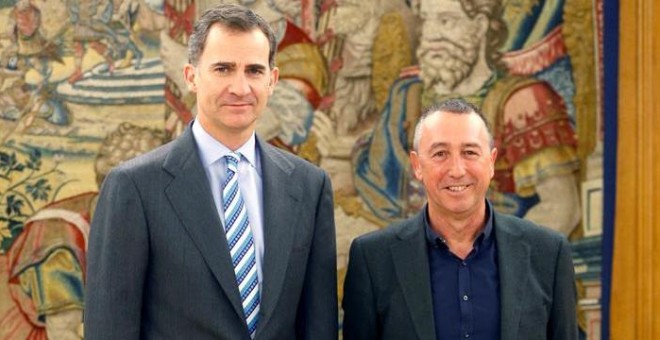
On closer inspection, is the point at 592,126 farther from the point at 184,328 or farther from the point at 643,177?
the point at 184,328

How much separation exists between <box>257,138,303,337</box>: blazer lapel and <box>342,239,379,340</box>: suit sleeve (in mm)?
273

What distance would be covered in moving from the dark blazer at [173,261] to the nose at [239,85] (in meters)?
0.19

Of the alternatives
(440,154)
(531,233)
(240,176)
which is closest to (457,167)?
(440,154)

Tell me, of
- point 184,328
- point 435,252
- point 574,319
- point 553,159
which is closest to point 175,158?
point 184,328

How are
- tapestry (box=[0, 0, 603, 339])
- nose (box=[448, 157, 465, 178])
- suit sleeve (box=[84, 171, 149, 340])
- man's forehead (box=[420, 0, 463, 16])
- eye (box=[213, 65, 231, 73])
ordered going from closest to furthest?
suit sleeve (box=[84, 171, 149, 340])
eye (box=[213, 65, 231, 73])
nose (box=[448, 157, 465, 178])
tapestry (box=[0, 0, 603, 339])
man's forehead (box=[420, 0, 463, 16])

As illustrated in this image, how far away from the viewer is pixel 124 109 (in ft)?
13.5

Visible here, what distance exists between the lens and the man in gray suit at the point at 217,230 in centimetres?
267

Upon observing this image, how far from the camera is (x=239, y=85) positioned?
2.73 m

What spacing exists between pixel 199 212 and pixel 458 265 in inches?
27.2

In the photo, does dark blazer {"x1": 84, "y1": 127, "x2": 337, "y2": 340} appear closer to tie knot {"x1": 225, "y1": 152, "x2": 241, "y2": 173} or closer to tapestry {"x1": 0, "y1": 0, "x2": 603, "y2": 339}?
tie knot {"x1": 225, "y1": 152, "x2": 241, "y2": 173}

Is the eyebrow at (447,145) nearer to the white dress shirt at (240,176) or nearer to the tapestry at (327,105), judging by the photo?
the white dress shirt at (240,176)

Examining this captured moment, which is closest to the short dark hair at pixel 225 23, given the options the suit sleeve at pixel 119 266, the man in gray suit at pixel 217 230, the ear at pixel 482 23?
the man in gray suit at pixel 217 230

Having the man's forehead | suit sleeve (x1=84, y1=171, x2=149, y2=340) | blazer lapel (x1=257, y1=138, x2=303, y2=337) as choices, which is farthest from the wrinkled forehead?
suit sleeve (x1=84, y1=171, x2=149, y2=340)

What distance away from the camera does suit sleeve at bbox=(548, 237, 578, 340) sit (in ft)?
9.64
